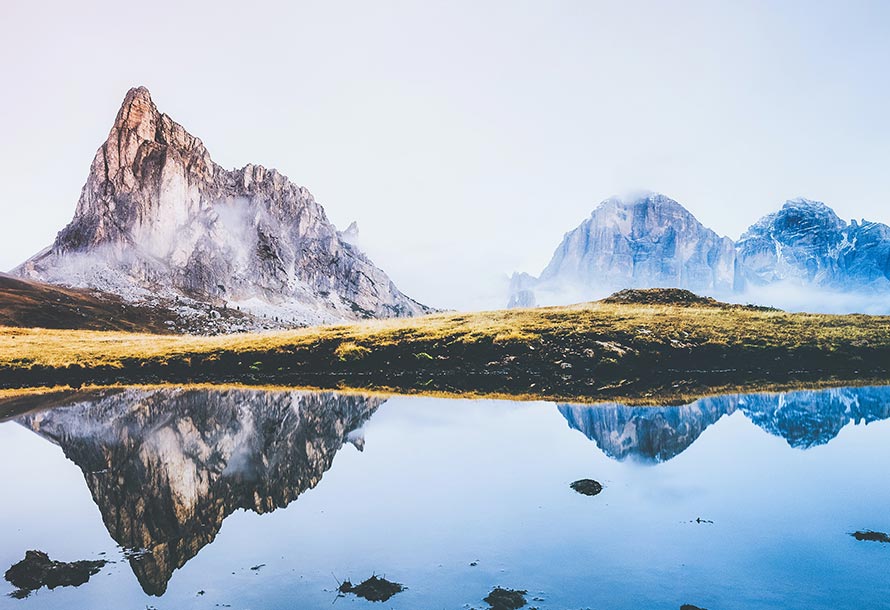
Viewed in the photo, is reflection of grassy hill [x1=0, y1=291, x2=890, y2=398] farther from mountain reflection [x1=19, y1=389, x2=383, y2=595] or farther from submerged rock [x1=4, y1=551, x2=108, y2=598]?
submerged rock [x1=4, y1=551, x2=108, y2=598]

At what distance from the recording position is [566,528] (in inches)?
833

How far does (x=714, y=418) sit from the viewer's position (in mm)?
38406

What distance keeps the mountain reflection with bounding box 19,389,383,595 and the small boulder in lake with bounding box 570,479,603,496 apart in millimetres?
12222

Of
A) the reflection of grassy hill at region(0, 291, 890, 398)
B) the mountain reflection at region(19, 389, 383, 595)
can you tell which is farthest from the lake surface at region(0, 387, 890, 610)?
the reflection of grassy hill at region(0, 291, 890, 398)

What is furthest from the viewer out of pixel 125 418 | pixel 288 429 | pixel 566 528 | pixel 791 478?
pixel 125 418

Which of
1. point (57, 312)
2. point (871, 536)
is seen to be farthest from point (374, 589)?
point (57, 312)

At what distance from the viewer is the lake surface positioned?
56.5 feet

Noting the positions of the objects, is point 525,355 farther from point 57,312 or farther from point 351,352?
point 57,312

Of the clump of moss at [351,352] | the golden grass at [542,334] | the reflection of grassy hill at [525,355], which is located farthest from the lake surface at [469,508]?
the golden grass at [542,334]

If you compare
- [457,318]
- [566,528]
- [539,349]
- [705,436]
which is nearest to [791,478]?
[705,436]

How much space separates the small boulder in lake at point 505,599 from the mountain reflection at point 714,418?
14.8m

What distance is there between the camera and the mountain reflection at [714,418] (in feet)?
106

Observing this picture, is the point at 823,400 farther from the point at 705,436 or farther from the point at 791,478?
the point at 791,478

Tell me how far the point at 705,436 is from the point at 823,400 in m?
17.1
